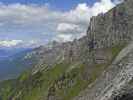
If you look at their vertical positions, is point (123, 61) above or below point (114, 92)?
above

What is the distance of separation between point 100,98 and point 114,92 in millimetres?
2701

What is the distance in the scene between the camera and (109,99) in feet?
85.7

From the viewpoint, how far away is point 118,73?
89.0ft

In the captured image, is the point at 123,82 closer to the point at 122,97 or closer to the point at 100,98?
the point at 122,97

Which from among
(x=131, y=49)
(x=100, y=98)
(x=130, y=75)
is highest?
(x=131, y=49)

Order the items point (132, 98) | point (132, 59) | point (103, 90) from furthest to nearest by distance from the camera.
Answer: point (103, 90)
point (132, 59)
point (132, 98)

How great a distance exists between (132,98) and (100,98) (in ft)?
12.7

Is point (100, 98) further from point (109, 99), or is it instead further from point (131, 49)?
point (131, 49)

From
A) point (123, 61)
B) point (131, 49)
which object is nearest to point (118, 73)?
point (123, 61)

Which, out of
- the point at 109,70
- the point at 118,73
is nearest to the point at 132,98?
the point at 118,73

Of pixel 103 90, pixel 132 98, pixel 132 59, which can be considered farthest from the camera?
pixel 103 90

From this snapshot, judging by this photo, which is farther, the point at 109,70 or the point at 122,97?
the point at 109,70

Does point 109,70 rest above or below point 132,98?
above

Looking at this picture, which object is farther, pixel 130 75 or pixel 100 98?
pixel 100 98
